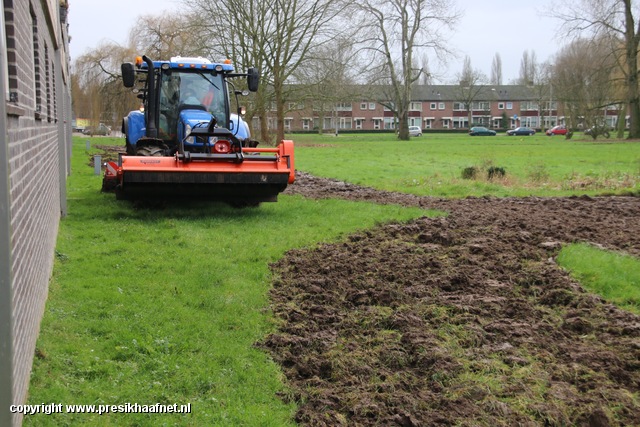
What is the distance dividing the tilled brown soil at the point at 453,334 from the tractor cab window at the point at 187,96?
176 inches

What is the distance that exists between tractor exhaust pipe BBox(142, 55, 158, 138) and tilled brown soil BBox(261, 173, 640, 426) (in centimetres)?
468

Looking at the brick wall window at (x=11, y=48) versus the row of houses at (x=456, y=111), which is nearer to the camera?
the brick wall window at (x=11, y=48)

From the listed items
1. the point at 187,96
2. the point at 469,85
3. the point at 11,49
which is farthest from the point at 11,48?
the point at 469,85

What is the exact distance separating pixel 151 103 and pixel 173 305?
672 centimetres

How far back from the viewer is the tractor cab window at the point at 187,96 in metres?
12.5

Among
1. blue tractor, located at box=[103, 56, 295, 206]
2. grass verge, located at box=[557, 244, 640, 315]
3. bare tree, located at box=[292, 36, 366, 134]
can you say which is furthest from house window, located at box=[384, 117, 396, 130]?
grass verge, located at box=[557, 244, 640, 315]

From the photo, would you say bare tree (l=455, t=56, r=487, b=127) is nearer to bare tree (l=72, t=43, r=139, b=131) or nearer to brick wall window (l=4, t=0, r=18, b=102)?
bare tree (l=72, t=43, r=139, b=131)

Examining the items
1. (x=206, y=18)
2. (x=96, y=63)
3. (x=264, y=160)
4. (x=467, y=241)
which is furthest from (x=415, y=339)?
(x=96, y=63)

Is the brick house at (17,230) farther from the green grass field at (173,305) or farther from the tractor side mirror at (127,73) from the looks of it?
the tractor side mirror at (127,73)

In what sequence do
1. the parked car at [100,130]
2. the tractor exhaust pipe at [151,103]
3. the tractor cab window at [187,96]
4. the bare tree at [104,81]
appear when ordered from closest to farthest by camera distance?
the tractor exhaust pipe at [151,103], the tractor cab window at [187,96], the bare tree at [104,81], the parked car at [100,130]

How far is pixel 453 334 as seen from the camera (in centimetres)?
581

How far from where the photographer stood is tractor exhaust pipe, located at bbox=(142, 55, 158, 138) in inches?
480

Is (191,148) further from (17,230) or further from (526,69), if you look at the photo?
(526,69)

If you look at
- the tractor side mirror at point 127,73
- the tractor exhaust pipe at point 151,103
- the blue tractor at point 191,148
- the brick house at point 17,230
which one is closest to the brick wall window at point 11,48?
the brick house at point 17,230
